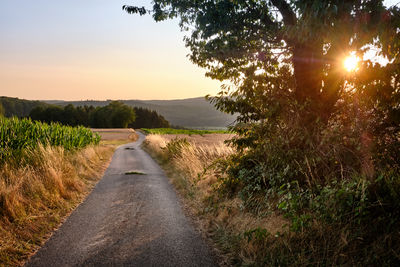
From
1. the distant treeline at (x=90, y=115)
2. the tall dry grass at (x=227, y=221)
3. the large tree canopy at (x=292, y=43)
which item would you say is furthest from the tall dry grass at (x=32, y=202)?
the distant treeline at (x=90, y=115)

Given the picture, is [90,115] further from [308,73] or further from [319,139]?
[319,139]

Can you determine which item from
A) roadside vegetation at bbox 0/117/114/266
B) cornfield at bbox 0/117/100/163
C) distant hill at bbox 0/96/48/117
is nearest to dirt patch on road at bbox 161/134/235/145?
cornfield at bbox 0/117/100/163

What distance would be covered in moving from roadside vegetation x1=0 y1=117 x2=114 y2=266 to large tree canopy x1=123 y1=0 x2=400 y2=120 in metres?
5.03

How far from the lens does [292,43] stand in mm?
7117

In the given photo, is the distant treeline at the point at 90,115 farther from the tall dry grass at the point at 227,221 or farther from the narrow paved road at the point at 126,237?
the narrow paved road at the point at 126,237

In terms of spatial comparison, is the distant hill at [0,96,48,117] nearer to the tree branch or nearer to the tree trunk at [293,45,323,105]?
the tree branch

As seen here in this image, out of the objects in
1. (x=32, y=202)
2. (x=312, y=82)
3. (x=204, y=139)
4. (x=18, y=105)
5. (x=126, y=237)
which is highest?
(x=18, y=105)

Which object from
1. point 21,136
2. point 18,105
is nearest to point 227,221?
point 21,136

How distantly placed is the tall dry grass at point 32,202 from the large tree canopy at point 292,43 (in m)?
4.99

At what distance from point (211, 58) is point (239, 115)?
143 inches

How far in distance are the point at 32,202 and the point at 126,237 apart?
3.06 metres

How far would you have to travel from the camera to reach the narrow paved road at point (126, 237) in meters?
4.40

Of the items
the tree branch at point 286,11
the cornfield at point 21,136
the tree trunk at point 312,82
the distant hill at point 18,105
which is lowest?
the cornfield at point 21,136

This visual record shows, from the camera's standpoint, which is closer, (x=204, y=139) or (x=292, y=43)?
(x=292, y=43)
